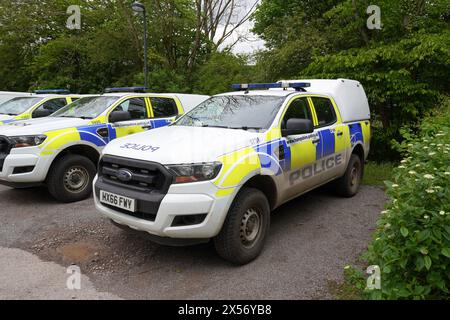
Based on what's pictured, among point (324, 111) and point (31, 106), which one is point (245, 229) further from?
point (31, 106)

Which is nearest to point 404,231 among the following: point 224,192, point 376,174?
point 224,192

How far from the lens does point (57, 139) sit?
17.2ft

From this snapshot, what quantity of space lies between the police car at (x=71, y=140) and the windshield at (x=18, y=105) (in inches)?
130

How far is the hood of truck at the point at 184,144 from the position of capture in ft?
10.3

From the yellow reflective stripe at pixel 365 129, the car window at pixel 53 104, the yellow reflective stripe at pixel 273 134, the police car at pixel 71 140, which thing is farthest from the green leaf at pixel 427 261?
the car window at pixel 53 104

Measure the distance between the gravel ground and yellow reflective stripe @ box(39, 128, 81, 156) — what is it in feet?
2.87

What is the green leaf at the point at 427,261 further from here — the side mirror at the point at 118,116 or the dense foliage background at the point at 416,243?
the side mirror at the point at 118,116

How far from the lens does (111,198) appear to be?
133 inches

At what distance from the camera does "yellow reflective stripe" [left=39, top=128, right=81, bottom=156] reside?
511 centimetres

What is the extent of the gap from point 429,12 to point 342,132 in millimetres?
5720

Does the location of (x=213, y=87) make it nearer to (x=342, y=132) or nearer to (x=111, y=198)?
(x=342, y=132)

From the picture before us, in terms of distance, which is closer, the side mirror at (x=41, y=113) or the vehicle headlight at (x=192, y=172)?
the vehicle headlight at (x=192, y=172)

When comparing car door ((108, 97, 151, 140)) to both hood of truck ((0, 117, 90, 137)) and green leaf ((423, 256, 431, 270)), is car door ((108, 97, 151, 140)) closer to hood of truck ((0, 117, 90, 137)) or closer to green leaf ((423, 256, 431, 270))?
hood of truck ((0, 117, 90, 137))
